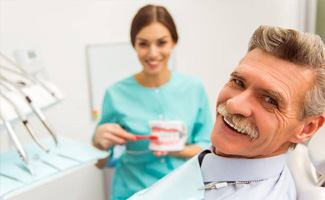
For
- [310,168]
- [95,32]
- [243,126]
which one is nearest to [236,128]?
[243,126]

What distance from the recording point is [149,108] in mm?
1275

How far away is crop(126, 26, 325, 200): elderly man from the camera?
2.28 feet

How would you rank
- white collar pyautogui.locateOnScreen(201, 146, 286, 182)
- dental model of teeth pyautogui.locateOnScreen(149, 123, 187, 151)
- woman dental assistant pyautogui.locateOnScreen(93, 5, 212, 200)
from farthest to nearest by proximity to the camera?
woman dental assistant pyautogui.locateOnScreen(93, 5, 212, 200), dental model of teeth pyautogui.locateOnScreen(149, 123, 187, 151), white collar pyautogui.locateOnScreen(201, 146, 286, 182)

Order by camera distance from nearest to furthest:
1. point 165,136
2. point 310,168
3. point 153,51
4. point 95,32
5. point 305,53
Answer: point 305,53
point 310,168
point 165,136
point 153,51
point 95,32

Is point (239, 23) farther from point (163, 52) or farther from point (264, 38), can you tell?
point (264, 38)

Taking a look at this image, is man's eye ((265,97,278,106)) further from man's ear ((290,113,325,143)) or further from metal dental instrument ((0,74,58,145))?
metal dental instrument ((0,74,58,145))

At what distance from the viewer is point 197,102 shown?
1.31 m

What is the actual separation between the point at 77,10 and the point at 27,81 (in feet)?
1.60

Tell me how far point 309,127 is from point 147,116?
62 cm

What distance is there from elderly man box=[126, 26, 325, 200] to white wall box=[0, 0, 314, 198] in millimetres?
325

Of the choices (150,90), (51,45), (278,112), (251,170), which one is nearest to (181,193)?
(251,170)

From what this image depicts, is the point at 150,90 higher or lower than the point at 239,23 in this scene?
lower

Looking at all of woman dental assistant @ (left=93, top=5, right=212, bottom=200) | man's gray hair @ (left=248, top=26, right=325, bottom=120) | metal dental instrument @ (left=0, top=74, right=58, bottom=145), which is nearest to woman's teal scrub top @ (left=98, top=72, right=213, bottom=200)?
woman dental assistant @ (left=93, top=5, right=212, bottom=200)

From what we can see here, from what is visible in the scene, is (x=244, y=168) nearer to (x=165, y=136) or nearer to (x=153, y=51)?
(x=165, y=136)
